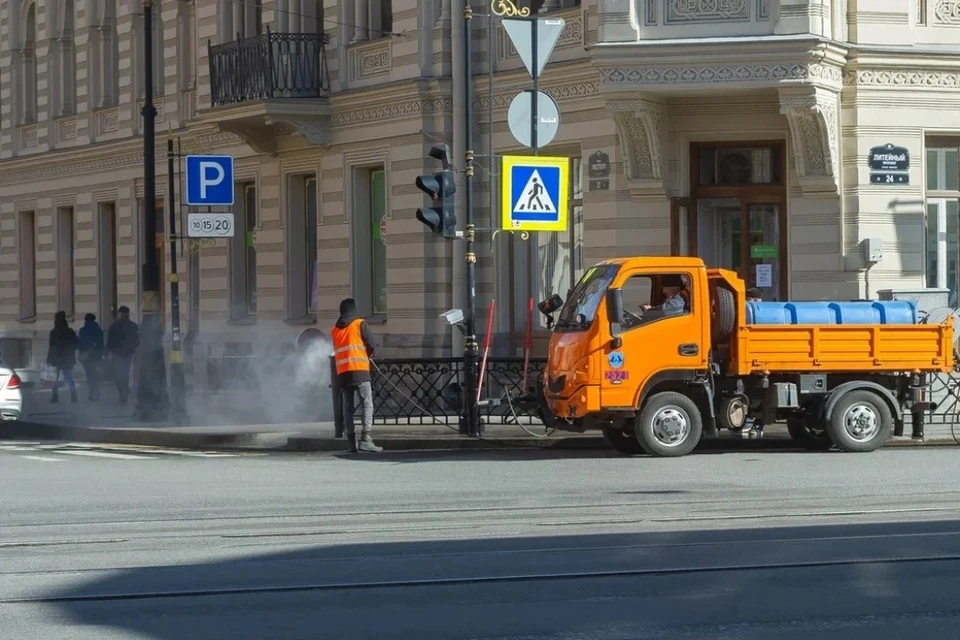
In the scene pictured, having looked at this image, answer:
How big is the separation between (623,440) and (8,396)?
9238mm

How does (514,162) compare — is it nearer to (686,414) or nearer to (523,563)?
(686,414)

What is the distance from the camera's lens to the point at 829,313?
1838 cm

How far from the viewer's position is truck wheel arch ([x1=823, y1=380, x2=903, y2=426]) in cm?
1831

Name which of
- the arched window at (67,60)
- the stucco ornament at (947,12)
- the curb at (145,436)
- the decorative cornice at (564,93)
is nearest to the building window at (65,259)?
the arched window at (67,60)

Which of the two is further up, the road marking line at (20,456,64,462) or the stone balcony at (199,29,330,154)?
the stone balcony at (199,29,330,154)

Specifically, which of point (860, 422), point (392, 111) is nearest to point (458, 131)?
point (392, 111)

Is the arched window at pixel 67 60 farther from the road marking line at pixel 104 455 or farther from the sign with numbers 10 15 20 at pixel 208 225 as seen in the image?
the road marking line at pixel 104 455

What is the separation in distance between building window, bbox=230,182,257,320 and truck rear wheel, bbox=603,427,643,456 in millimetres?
13507

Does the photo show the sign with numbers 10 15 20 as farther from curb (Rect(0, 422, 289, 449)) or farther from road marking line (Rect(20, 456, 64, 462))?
road marking line (Rect(20, 456, 64, 462))

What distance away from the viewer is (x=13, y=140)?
132 feet

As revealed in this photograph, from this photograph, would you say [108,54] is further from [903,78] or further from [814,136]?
[903,78]

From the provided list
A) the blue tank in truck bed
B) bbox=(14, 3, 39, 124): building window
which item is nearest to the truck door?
the blue tank in truck bed

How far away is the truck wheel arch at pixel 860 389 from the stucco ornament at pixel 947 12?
6.26 meters

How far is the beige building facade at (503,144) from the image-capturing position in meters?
22.1
